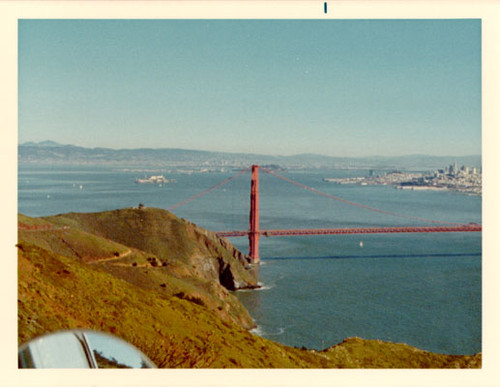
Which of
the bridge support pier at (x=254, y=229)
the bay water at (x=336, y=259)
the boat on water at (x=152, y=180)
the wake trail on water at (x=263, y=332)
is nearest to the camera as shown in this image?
the wake trail on water at (x=263, y=332)

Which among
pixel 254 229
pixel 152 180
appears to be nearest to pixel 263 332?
pixel 254 229

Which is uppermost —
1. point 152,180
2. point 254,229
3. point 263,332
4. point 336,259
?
point 152,180

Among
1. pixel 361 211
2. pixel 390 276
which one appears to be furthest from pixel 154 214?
pixel 361 211

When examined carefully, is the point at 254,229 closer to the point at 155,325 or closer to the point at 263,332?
the point at 263,332

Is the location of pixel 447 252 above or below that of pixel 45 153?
below

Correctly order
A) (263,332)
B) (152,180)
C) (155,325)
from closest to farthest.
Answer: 1. (155,325)
2. (263,332)
3. (152,180)

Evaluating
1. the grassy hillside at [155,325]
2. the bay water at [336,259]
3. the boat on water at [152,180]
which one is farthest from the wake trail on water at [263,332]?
the boat on water at [152,180]

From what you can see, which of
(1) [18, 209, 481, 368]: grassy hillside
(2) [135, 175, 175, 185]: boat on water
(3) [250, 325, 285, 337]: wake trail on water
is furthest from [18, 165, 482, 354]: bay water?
(1) [18, 209, 481, 368]: grassy hillside

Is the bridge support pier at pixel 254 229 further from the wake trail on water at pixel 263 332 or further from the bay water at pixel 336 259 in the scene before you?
the wake trail on water at pixel 263 332

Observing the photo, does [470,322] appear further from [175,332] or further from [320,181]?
[320,181]
